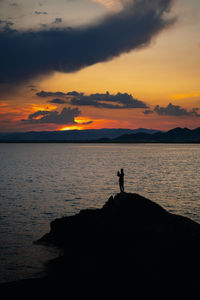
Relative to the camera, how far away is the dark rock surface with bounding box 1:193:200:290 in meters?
11.8

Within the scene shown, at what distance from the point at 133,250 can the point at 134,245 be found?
0.45 metres

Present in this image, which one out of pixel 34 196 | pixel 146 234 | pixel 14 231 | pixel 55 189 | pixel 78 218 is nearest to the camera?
pixel 146 234

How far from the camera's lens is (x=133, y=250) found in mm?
13555

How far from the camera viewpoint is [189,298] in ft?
34.3

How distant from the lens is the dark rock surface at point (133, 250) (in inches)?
464

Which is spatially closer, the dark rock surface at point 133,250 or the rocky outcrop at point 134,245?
the dark rock surface at point 133,250

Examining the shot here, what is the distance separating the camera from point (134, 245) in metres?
14.0

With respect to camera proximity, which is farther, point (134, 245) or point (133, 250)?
point (134, 245)

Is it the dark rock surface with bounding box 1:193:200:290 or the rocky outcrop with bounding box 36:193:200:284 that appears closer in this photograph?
the dark rock surface with bounding box 1:193:200:290

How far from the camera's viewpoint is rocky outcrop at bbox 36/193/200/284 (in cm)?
1200

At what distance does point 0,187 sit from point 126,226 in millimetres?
37097

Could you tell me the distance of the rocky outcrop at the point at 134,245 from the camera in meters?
12.0

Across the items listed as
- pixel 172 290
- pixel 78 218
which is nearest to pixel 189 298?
pixel 172 290

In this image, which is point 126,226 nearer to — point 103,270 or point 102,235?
point 102,235
